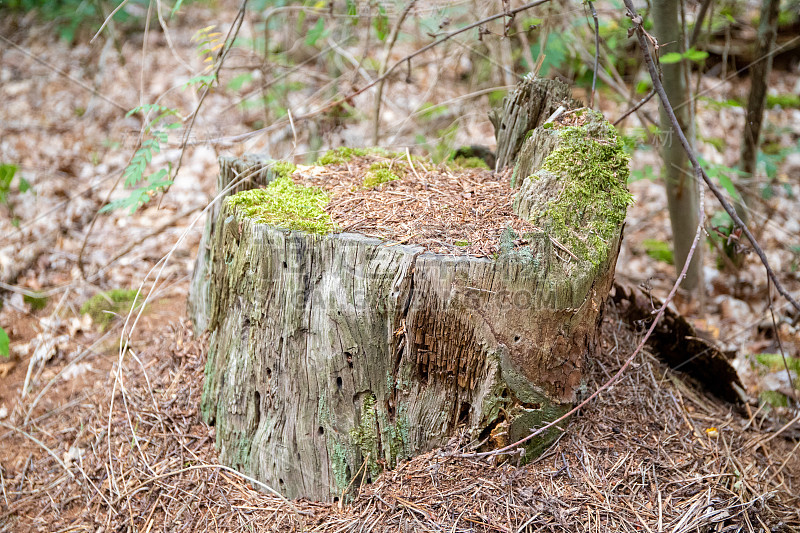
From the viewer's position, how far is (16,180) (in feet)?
19.7

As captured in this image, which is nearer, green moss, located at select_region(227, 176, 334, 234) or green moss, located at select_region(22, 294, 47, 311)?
green moss, located at select_region(227, 176, 334, 234)

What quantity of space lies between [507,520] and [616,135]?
5.61 feet

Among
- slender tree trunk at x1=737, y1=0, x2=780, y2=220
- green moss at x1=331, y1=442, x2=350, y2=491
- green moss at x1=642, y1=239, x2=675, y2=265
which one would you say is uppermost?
slender tree trunk at x1=737, y1=0, x2=780, y2=220

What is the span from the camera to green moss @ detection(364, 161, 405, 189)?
2.75 m

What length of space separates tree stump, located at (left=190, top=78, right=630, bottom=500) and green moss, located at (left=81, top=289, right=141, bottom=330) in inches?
74.9

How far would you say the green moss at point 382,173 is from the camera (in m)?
2.75

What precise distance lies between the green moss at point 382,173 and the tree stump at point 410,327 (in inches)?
20.3

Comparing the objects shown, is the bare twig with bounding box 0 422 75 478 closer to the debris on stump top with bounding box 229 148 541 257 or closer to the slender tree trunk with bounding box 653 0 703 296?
the debris on stump top with bounding box 229 148 541 257

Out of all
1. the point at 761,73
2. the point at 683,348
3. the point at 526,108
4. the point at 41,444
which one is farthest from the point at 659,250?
the point at 41,444

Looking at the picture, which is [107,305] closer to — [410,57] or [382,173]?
[382,173]

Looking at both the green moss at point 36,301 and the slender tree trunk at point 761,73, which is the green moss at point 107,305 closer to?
the green moss at point 36,301

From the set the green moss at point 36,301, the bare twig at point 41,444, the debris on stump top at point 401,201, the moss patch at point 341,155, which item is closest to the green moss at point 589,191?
the debris on stump top at point 401,201

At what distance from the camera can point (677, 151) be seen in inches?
143

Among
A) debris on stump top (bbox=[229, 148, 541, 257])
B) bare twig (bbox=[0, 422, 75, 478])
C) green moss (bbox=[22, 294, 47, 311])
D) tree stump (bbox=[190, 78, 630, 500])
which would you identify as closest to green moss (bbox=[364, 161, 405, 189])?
debris on stump top (bbox=[229, 148, 541, 257])
